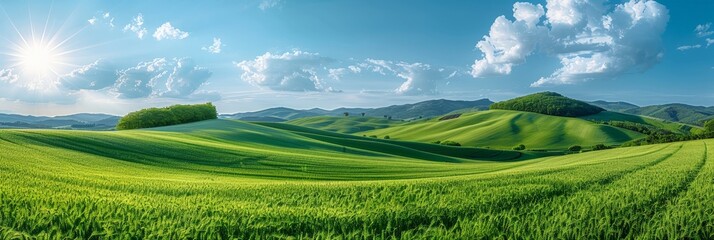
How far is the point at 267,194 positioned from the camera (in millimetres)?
11586

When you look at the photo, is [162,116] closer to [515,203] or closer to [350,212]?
[350,212]

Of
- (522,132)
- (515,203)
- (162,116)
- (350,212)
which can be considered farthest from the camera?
(522,132)

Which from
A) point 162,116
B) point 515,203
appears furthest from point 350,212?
point 162,116

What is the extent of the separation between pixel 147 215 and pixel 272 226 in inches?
85.3

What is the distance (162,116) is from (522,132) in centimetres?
11038

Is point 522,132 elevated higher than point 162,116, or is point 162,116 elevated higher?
point 162,116

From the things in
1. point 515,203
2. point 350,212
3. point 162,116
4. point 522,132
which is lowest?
point 522,132

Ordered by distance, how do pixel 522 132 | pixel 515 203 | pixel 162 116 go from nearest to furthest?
1. pixel 515 203
2. pixel 162 116
3. pixel 522 132

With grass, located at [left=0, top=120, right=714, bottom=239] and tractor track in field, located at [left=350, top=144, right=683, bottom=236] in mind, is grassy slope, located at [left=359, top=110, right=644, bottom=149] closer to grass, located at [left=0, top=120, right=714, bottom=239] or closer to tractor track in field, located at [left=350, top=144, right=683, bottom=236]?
tractor track in field, located at [left=350, top=144, right=683, bottom=236]

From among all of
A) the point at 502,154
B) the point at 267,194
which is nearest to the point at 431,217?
the point at 267,194

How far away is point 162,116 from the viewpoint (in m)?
106

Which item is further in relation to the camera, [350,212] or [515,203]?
[515,203]

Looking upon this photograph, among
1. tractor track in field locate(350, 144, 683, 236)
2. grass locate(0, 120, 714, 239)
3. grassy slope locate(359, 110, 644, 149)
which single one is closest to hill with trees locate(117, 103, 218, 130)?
grassy slope locate(359, 110, 644, 149)

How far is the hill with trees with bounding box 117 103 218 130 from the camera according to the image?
10081cm
